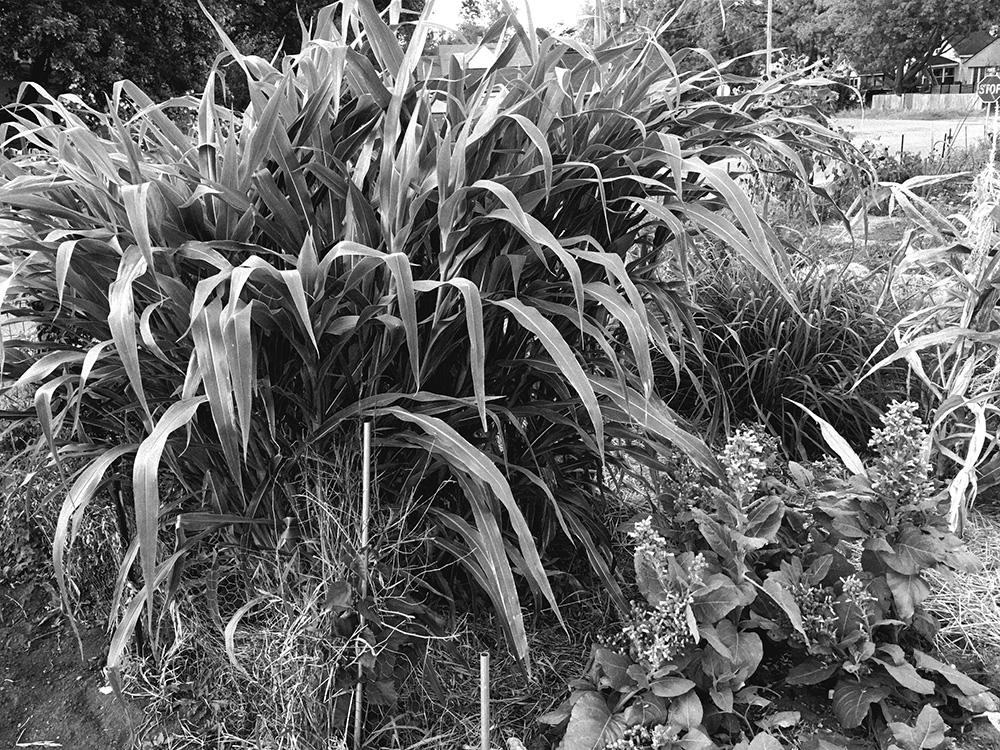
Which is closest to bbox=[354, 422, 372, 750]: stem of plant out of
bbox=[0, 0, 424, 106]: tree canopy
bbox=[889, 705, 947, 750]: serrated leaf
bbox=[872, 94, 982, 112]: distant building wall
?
bbox=[889, 705, 947, 750]: serrated leaf

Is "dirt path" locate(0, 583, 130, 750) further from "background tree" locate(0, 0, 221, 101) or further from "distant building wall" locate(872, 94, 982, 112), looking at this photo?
"distant building wall" locate(872, 94, 982, 112)

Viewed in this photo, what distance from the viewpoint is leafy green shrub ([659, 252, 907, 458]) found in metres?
2.43

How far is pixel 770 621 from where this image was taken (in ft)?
4.81

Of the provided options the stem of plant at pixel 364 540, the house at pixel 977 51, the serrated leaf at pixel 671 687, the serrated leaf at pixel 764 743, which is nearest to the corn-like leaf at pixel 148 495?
→ the stem of plant at pixel 364 540

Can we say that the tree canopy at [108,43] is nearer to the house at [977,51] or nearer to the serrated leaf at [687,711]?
the serrated leaf at [687,711]

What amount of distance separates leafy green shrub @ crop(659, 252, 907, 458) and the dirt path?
1645 mm

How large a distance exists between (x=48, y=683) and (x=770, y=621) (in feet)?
4.51


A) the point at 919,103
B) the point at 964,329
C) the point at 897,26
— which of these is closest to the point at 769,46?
the point at 964,329

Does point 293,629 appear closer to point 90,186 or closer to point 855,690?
point 90,186

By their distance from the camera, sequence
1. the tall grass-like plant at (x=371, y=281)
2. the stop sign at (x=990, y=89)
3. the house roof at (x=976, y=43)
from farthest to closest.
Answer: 1. the house roof at (x=976, y=43)
2. the stop sign at (x=990, y=89)
3. the tall grass-like plant at (x=371, y=281)

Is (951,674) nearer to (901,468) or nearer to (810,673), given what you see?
(810,673)

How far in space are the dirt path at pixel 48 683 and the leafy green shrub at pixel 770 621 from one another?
82 cm

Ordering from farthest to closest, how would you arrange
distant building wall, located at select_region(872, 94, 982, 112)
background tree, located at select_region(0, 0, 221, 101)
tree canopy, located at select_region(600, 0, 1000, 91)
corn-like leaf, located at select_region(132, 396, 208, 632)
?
tree canopy, located at select_region(600, 0, 1000, 91)
distant building wall, located at select_region(872, 94, 982, 112)
background tree, located at select_region(0, 0, 221, 101)
corn-like leaf, located at select_region(132, 396, 208, 632)

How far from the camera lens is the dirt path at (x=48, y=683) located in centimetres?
143
